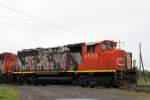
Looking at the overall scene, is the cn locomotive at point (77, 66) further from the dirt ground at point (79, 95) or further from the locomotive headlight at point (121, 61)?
the dirt ground at point (79, 95)

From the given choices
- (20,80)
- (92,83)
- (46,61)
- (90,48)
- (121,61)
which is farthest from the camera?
(20,80)

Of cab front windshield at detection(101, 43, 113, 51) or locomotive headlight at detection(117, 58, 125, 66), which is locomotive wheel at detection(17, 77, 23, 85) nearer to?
cab front windshield at detection(101, 43, 113, 51)

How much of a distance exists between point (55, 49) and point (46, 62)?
1.92 meters

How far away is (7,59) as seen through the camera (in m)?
41.1

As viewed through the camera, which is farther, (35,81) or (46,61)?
(35,81)

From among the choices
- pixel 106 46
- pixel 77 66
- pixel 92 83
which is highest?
pixel 106 46

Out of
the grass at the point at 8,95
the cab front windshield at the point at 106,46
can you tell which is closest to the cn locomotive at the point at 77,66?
the cab front windshield at the point at 106,46

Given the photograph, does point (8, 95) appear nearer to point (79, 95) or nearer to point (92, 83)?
point (79, 95)

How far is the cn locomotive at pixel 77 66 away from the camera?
27.5 m

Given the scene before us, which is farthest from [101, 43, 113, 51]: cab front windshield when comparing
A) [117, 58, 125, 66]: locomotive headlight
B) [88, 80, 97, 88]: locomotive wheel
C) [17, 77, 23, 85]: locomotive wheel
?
[17, 77, 23, 85]: locomotive wheel

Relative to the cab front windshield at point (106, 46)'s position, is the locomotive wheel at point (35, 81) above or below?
below

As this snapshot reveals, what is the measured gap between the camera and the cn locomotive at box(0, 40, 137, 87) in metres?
27.5

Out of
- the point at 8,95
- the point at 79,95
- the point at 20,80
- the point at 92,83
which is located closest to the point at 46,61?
the point at 20,80

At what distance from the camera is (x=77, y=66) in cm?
3039
